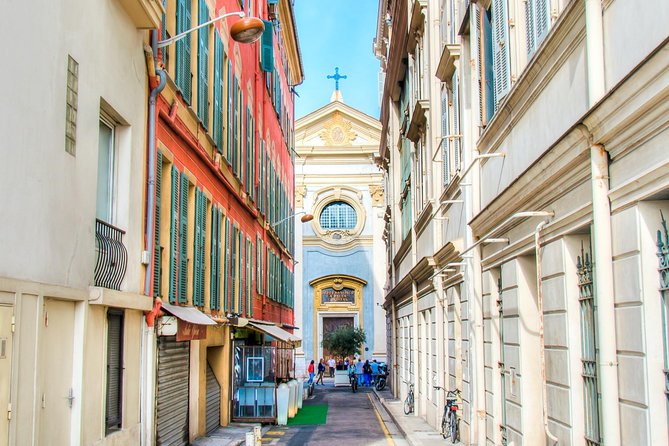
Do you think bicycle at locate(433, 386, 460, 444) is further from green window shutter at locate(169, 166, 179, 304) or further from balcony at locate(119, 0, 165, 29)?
balcony at locate(119, 0, 165, 29)

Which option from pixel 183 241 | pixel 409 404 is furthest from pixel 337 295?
pixel 183 241

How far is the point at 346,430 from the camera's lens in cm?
2247

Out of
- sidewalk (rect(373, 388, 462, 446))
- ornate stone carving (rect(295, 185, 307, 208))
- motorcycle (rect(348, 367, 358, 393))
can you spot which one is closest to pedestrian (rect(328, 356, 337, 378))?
motorcycle (rect(348, 367, 358, 393))

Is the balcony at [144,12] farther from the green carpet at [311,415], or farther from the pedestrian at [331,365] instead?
the pedestrian at [331,365]

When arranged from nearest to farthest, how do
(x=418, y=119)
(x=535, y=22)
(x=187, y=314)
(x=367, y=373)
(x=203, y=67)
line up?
(x=535, y=22) → (x=187, y=314) → (x=203, y=67) → (x=418, y=119) → (x=367, y=373)

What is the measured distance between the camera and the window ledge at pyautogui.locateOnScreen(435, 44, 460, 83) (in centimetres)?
1529

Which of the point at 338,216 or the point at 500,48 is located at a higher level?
the point at 338,216

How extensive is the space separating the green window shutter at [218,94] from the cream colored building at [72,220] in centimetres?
652

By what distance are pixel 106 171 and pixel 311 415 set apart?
1698cm

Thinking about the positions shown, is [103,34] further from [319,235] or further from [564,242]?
[319,235]

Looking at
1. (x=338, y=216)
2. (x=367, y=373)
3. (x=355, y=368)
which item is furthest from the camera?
(x=338, y=216)

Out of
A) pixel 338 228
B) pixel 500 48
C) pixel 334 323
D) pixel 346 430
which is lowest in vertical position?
pixel 346 430

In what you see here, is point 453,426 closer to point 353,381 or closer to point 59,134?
point 59,134

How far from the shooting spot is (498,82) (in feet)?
38.7
